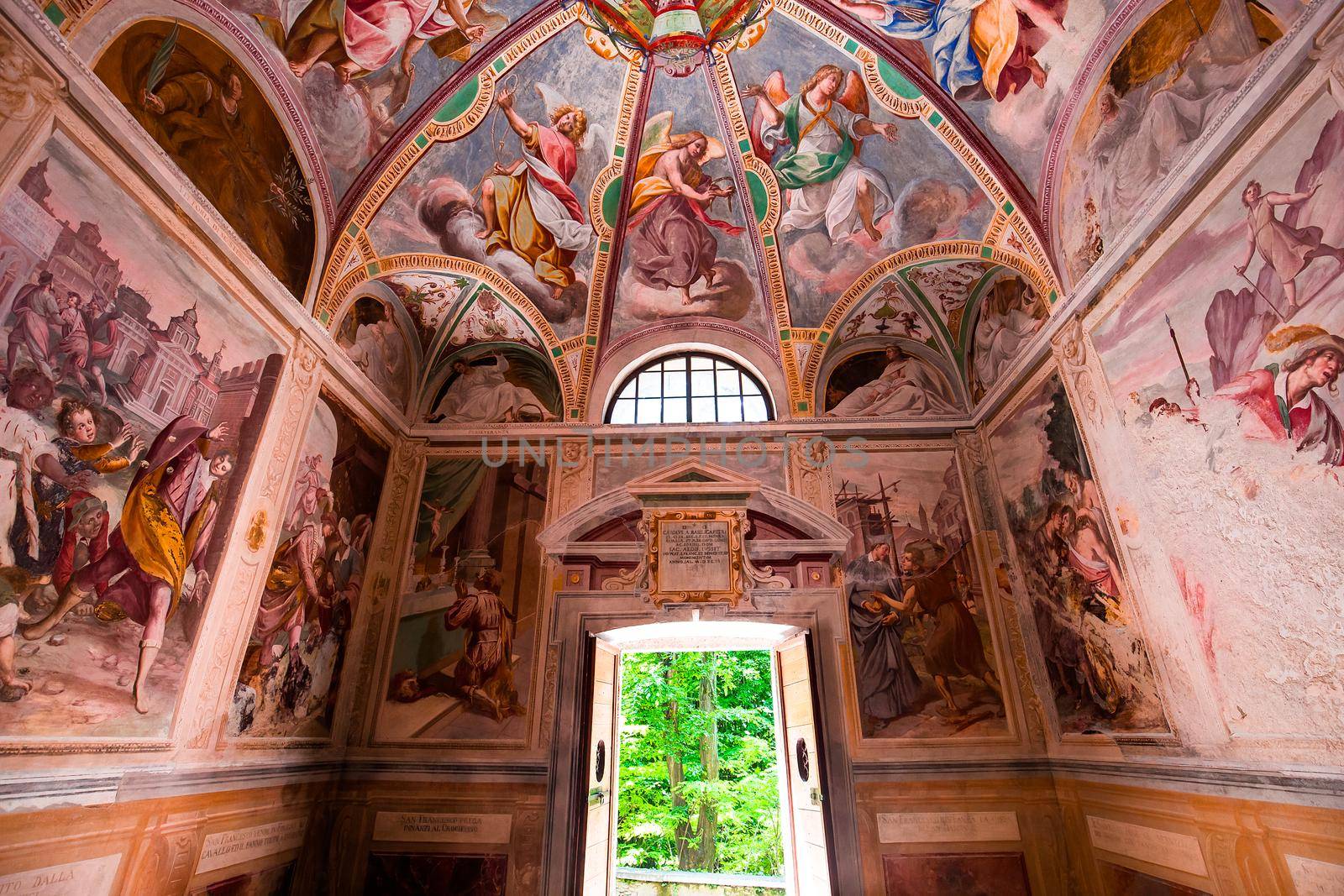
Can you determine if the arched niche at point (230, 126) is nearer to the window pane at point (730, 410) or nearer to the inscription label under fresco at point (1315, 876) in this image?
the window pane at point (730, 410)

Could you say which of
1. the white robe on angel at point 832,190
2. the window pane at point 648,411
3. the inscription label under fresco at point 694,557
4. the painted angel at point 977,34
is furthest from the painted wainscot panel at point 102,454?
the painted angel at point 977,34

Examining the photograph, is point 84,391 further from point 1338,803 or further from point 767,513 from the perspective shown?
point 1338,803

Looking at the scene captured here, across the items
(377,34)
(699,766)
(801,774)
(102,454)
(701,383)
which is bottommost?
(699,766)

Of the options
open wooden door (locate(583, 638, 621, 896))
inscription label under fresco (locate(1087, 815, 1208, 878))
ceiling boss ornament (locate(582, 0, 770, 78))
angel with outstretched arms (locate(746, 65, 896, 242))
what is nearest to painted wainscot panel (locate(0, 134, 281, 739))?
open wooden door (locate(583, 638, 621, 896))

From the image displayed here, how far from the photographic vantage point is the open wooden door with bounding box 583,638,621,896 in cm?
741

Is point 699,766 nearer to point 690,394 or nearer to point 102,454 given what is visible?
point 690,394

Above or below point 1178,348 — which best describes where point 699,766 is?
below

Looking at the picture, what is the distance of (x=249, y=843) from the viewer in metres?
6.07

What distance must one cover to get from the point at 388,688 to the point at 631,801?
28.5 feet

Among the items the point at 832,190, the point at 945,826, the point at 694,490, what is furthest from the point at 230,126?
the point at 945,826

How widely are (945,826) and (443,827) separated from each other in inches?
215

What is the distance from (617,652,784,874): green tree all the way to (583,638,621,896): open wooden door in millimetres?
6103

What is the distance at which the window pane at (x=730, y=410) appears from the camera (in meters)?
9.62

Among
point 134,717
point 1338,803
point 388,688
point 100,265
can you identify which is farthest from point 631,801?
point 100,265
